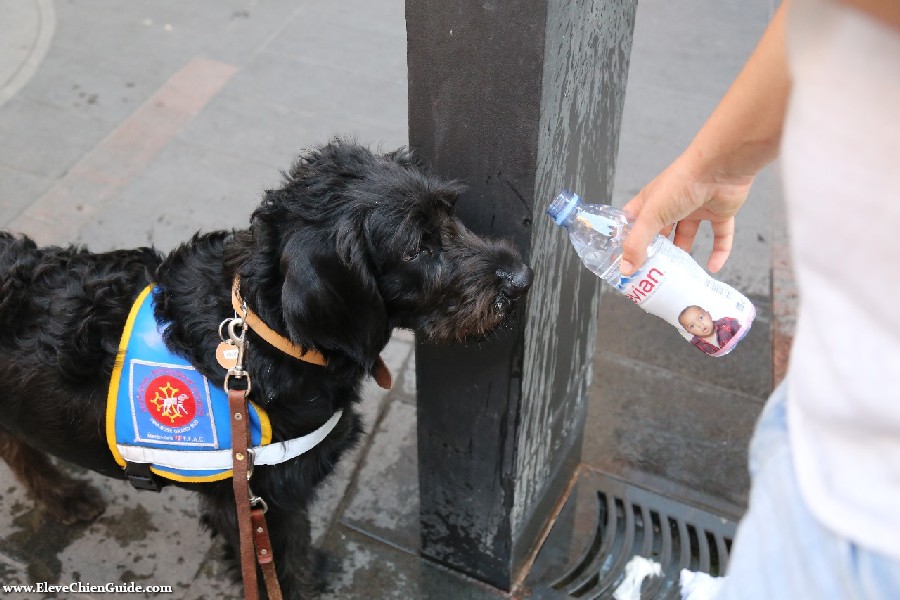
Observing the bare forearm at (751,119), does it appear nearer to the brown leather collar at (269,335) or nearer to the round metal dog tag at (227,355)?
the brown leather collar at (269,335)

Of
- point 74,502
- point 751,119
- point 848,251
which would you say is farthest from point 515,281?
point 74,502

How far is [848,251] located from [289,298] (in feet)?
4.28

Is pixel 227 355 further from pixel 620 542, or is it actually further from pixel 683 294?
pixel 620 542

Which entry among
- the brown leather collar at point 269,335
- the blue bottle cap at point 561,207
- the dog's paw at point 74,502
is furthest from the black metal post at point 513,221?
the dog's paw at point 74,502

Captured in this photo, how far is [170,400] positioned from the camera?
2068 millimetres

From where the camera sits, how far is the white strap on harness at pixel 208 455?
2131 mm

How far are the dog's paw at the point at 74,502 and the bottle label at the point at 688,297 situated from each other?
7.55 feet

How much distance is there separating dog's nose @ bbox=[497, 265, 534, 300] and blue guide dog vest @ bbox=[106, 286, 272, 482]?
0.74m

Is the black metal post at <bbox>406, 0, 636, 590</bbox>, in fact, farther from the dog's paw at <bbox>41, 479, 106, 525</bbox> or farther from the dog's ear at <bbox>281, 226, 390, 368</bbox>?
the dog's paw at <bbox>41, 479, 106, 525</bbox>

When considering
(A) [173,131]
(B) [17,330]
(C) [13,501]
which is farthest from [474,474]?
(A) [173,131]

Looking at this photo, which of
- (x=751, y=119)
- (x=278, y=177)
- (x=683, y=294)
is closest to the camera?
(x=751, y=119)

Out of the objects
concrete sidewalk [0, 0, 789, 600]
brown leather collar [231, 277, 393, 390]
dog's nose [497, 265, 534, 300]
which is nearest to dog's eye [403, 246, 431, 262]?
dog's nose [497, 265, 534, 300]

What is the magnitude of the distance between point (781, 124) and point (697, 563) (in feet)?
6.61

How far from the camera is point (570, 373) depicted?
2666 mm
